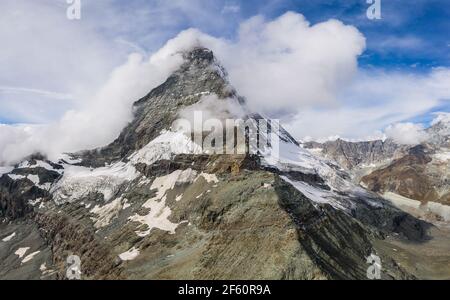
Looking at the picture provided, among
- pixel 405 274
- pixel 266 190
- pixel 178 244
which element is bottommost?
pixel 405 274

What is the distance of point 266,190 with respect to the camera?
166375mm
